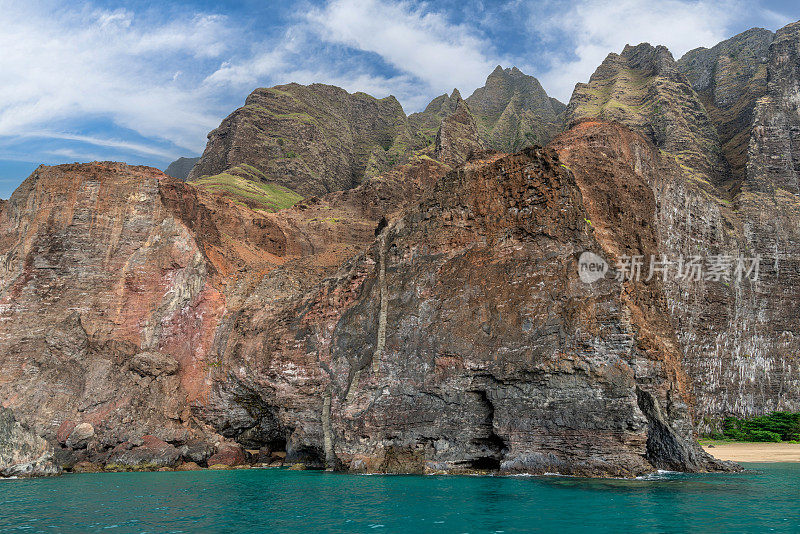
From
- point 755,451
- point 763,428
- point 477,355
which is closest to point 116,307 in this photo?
point 477,355

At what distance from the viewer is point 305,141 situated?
11419 cm

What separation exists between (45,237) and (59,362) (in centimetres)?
1124

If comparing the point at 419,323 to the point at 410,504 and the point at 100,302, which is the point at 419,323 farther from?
the point at 100,302

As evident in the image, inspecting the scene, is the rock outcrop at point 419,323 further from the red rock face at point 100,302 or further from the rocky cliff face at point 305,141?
the rocky cliff face at point 305,141

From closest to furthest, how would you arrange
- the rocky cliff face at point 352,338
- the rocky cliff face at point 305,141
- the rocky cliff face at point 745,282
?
the rocky cliff face at point 352,338 → the rocky cliff face at point 745,282 → the rocky cliff face at point 305,141

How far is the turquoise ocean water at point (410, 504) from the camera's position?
1527 centimetres

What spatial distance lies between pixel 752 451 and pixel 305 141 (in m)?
97.0

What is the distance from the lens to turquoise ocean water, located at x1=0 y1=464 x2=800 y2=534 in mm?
15266

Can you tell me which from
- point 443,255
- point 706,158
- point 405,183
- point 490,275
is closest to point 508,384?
point 490,275

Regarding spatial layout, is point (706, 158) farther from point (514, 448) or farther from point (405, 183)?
point (514, 448)

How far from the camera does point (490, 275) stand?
101 ft

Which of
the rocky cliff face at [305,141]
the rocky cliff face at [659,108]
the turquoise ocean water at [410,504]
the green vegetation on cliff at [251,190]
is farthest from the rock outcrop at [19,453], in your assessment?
the rocky cliff face at [305,141]

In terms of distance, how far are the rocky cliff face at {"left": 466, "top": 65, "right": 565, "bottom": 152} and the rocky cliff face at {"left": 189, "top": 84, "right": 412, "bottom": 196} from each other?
836 inches

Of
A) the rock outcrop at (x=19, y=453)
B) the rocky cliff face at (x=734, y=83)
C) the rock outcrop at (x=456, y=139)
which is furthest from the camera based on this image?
the rock outcrop at (x=456, y=139)
